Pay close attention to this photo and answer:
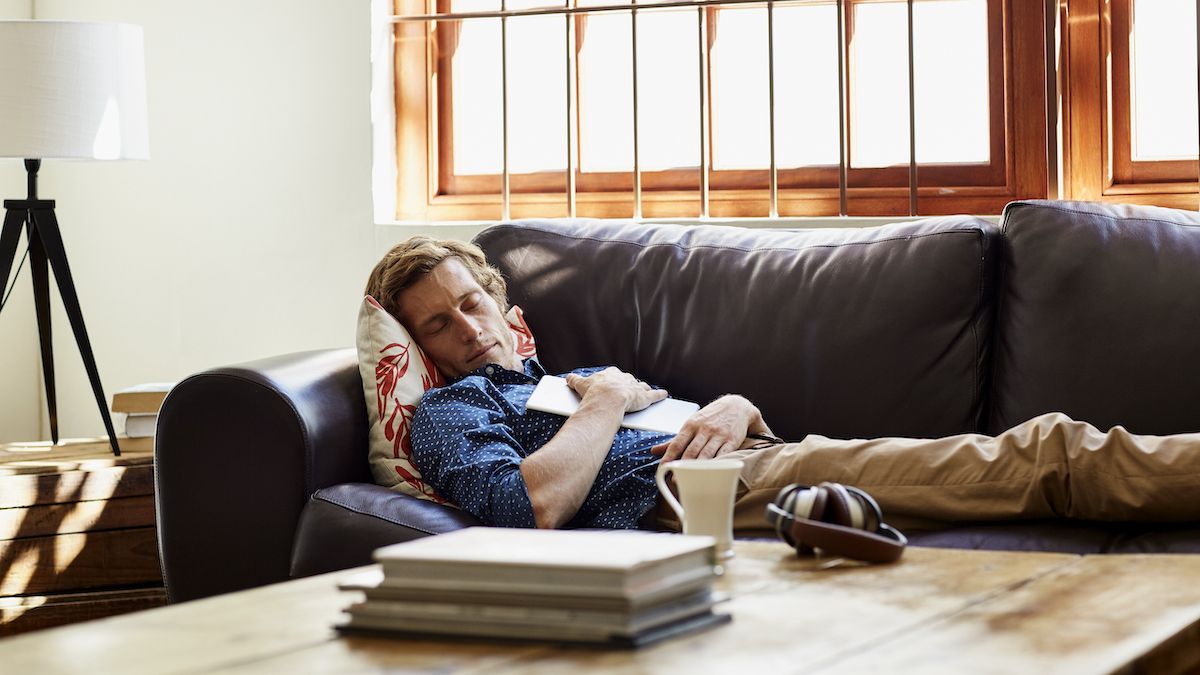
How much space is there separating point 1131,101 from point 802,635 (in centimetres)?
216

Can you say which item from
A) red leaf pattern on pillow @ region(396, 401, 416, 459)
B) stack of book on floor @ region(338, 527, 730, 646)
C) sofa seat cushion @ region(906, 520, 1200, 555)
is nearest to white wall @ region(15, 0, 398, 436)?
red leaf pattern on pillow @ region(396, 401, 416, 459)

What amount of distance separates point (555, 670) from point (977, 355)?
5.01 feet

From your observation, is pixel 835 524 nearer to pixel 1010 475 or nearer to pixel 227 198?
pixel 1010 475

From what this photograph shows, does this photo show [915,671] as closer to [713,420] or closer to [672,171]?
[713,420]

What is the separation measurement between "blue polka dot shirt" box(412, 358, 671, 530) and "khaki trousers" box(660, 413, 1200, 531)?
210 millimetres

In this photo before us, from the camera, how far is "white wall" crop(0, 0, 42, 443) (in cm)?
342

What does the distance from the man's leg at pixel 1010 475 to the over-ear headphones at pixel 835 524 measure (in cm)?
57

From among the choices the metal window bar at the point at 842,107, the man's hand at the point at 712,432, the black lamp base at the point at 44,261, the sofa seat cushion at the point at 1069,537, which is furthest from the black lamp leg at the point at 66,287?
the sofa seat cushion at the point at 1069,537

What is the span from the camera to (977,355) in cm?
221

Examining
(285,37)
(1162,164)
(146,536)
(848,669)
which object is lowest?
(146,536)

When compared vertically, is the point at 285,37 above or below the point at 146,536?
above

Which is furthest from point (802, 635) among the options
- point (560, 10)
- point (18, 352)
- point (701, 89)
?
point (18, 352)

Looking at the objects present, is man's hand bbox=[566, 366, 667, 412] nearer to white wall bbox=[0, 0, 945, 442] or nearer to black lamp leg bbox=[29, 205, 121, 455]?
white wall bbox=[0, 0, 945, 442]

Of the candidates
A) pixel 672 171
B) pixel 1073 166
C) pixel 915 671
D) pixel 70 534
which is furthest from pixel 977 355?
pixel 70 534
